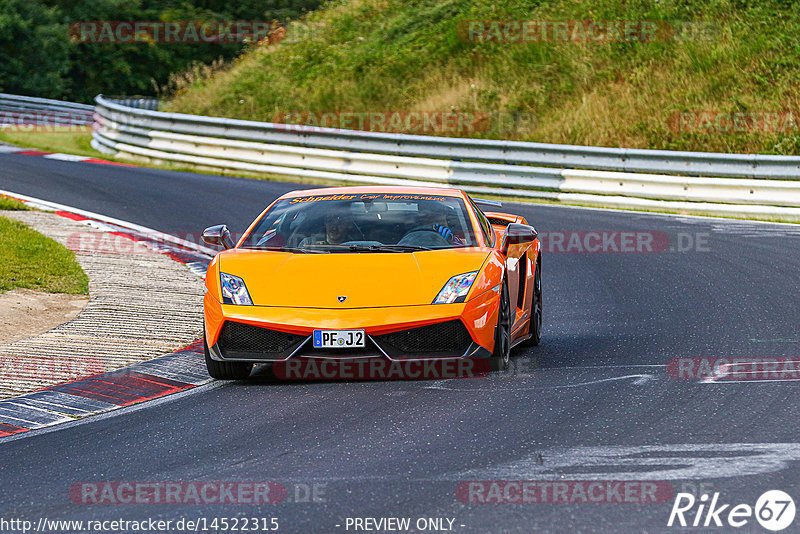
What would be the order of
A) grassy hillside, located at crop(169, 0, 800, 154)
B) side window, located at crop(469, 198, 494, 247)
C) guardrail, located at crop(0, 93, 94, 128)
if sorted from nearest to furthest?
side window, located at crop(469, 198, 494, 247) < grassy hillside, located at crop(169, 0, 800, 154) < guardrail, located at crop(0, 93, 94, 128)

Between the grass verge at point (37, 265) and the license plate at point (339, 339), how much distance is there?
475cm

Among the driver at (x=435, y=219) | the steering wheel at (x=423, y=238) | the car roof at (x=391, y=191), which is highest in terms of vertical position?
the car roof at (x=391, y=191)

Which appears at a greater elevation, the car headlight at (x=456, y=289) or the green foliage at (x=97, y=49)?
the green foliage at (x=97, y=49)

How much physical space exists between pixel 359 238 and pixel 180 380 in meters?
1.63

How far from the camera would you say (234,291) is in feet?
26.0

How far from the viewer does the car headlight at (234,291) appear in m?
7.84

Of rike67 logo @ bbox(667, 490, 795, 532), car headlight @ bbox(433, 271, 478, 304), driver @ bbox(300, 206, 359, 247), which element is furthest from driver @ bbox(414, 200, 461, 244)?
rike67 logo @ bbox(667, 490, 795, 532)

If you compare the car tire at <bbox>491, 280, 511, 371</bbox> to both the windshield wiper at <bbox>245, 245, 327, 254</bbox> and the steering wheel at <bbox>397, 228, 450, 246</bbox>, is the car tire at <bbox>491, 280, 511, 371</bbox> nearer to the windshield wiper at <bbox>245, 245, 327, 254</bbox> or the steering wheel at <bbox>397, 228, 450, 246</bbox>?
the steering wheel at <bbox>397, 228, 450, 246</bbox>

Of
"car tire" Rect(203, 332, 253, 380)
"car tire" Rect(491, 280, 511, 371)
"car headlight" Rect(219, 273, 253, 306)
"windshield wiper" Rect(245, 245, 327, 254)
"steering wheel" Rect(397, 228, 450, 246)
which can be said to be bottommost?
"car tire" Rect(203, 332, 253, 380)

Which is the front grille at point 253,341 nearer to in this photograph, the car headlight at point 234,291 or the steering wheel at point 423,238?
the car headlight at point 234,291

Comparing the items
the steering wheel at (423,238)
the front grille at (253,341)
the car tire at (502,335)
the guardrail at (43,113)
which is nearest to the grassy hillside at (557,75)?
the guardrail at (43,113)

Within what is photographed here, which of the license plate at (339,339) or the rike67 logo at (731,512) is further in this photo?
the license plate at (339,339)

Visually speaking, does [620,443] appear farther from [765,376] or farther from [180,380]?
[180,380]

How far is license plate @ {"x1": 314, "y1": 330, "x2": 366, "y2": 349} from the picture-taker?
24.4ft
